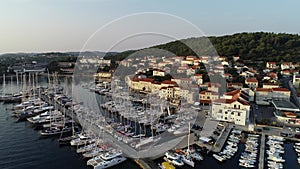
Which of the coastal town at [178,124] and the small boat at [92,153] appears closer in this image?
the coastal town at [178,124]

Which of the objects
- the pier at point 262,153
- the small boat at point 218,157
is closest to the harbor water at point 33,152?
the small boat at point 218,157

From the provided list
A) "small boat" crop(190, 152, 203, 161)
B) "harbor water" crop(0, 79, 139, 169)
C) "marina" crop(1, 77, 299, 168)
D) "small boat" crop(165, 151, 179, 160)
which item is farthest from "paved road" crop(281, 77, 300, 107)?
"harbor water" crop(0, 79, 139, 169)

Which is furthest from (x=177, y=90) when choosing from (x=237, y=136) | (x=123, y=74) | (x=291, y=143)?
(x=123, y=74)

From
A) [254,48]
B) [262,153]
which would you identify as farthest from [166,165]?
[254,48]

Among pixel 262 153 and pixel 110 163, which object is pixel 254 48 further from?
pixel 110 163

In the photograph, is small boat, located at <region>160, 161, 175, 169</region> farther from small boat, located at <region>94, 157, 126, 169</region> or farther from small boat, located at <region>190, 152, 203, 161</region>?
small boat, located at <region>94, 157, 126, 169</region>

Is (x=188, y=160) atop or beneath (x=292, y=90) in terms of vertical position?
beneath

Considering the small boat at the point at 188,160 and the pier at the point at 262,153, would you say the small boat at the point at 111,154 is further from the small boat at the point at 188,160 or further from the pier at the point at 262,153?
the pier at the point at 262,153

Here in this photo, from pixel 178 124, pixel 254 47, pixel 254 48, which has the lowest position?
pixel 178 124

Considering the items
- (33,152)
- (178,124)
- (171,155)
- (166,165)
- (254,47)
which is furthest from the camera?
(254,47)
